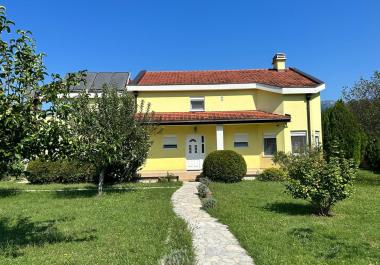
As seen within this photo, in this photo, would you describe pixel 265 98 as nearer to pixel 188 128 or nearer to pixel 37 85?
pixel 188 128

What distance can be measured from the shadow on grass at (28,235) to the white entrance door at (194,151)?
13808mm

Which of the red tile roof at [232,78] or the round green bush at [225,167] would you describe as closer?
the round green bush at [225,167]

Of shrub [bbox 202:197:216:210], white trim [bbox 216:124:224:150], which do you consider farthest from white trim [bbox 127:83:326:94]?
shrub [bbox 202:197:216:210]

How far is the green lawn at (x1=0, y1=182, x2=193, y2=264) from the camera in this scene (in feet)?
23.5

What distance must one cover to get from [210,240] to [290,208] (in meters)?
4.69

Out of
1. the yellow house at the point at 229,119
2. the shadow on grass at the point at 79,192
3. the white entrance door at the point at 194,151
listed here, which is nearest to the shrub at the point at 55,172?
the shadow on grass at the point at 79,192

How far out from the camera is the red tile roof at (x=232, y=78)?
25188 millimetres

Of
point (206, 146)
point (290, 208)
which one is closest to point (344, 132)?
point (206, 146)

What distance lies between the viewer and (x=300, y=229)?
29.7 ft

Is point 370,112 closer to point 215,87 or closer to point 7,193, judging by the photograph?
point 215,87

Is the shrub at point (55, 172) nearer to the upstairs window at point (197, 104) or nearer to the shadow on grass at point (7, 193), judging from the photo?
the shadow on grass at point (7, 193)

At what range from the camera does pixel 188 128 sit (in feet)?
79.4

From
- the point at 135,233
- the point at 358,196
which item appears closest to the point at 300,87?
the point at 358,196

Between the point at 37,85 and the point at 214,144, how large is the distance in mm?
18275
